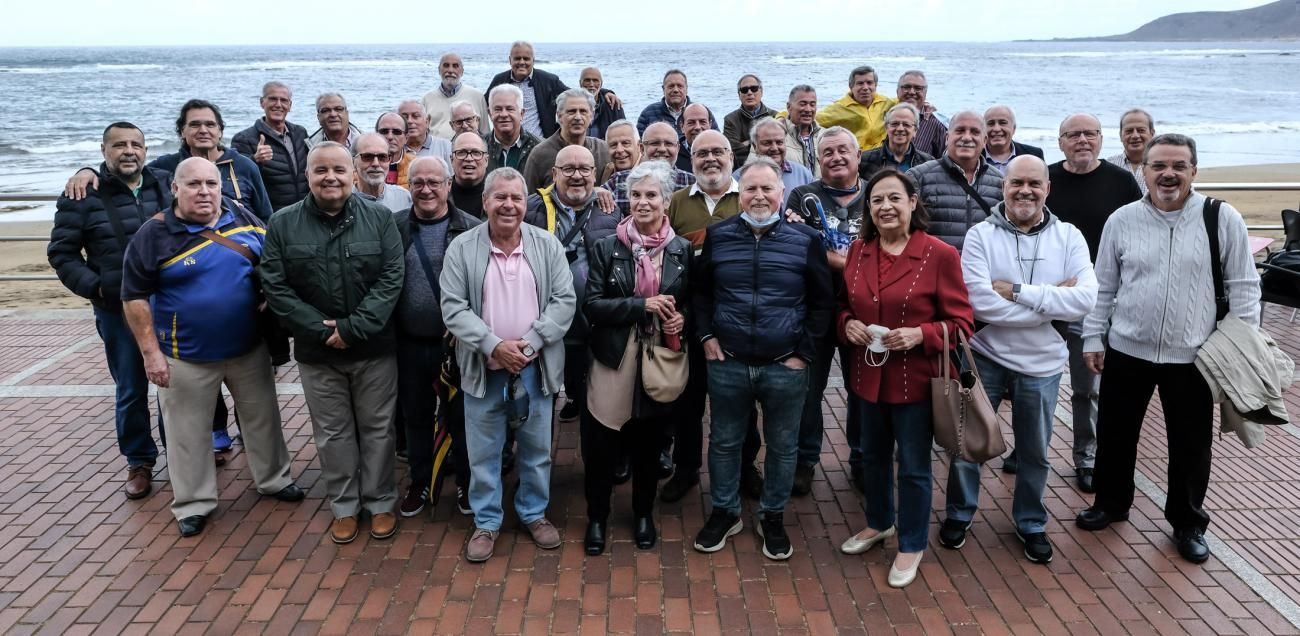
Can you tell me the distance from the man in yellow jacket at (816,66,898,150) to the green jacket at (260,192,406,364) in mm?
4498

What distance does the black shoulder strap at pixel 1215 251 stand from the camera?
4.03 m

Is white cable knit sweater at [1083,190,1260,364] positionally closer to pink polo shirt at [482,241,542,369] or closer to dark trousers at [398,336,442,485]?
pink polo shirt at [482,241,542,369]

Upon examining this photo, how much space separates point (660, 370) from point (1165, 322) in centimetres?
240

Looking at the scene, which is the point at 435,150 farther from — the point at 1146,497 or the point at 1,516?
the point at 1146,497

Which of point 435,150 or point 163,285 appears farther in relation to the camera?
point 435,150

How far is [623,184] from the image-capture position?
514 centimetres

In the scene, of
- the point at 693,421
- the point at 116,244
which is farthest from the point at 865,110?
the point at 116,244

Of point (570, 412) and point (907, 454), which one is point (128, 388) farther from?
point (907, 454)

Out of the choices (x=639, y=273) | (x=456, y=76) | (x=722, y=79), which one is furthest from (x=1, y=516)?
(x=722, y=79)

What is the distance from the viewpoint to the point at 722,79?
5025cm

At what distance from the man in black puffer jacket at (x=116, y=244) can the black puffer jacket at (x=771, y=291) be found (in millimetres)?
3299

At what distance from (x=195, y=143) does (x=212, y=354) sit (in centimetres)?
162

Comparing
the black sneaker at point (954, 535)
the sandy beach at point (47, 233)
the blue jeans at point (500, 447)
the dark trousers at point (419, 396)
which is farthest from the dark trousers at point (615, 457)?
the sandy beach at point (47, 233)

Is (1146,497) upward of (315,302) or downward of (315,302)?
downward
